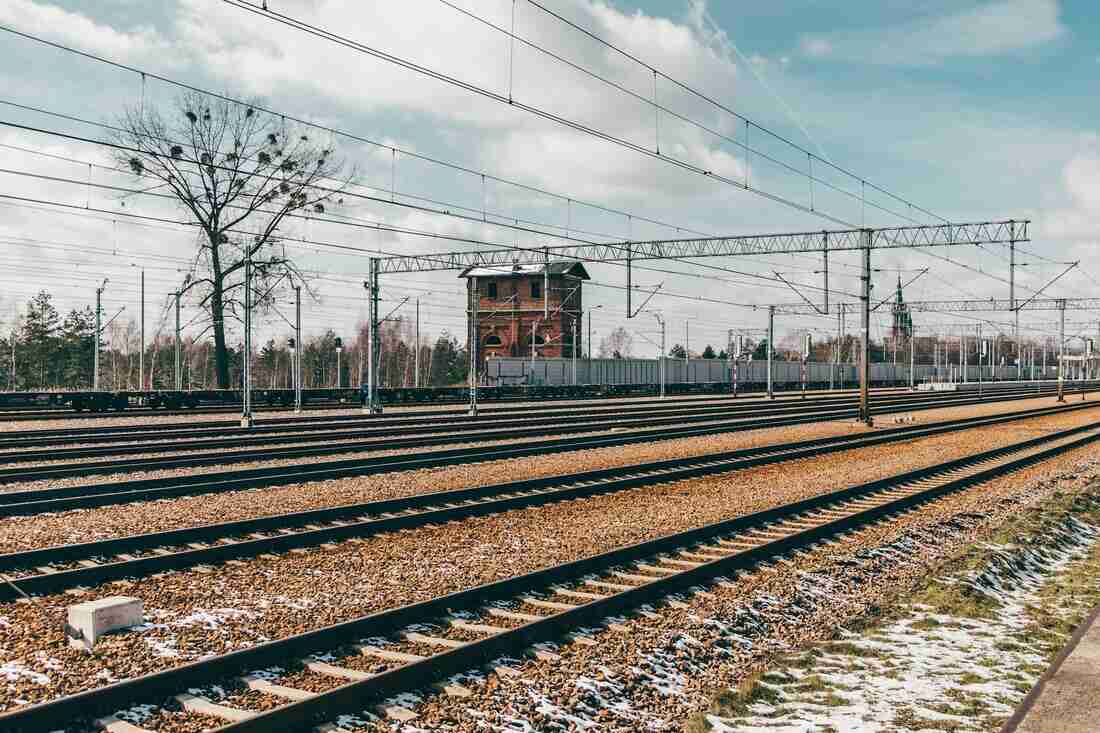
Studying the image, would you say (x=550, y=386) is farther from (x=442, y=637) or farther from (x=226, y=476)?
(x=442, y=637)

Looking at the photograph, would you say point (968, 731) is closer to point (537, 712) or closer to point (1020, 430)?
point (537, 712)

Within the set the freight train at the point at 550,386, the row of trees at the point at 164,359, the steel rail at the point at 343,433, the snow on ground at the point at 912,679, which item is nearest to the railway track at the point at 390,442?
the steel rail at the point at 343,433

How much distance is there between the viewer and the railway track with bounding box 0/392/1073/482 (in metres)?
18.2

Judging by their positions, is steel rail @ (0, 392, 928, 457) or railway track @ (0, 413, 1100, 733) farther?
steel rail @ (0, 392, 928, 457)

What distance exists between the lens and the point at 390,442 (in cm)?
2375

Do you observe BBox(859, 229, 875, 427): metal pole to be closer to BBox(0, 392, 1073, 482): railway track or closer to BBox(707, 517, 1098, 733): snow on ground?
BBox(0, 392, 1073, 482): railway track

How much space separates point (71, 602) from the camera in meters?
8.42

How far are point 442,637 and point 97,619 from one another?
8.47 ft

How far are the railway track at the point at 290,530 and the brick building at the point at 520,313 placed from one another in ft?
244

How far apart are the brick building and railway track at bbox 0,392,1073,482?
53.8 metres

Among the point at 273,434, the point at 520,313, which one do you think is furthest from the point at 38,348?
the point at 273,434

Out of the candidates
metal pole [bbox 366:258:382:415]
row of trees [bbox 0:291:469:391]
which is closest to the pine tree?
row of trees [bbox 0:291:469:391]

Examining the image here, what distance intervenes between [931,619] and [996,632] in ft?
1.76

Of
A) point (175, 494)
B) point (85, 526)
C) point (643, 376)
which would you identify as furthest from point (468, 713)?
point (643, 376)
